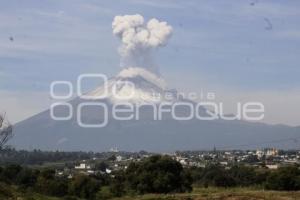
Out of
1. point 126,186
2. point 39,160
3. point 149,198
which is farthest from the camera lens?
point 39,160

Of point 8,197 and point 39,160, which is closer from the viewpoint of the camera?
point 8,197

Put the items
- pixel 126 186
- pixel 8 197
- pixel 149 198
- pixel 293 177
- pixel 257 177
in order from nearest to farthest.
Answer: pixel 8 197 → pixel 149 198 → pixel 293 177 → pixel 126 186 → pixel 257 177

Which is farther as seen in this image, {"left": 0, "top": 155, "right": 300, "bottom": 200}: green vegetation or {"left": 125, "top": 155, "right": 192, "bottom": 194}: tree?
{"left": 125, "top": 155, "right": 192, "bottom": 194}: tree

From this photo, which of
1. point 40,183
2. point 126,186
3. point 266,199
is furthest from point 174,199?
point 40,183

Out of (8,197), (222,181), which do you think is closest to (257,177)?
(222,181)

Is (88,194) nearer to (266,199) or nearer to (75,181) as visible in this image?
(75,181)

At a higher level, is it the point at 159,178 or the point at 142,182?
the point at 159,178

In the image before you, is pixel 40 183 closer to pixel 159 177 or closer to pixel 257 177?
pixel 159 177

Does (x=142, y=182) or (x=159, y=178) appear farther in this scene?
(x=142, y=182)

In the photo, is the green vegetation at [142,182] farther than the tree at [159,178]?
No
